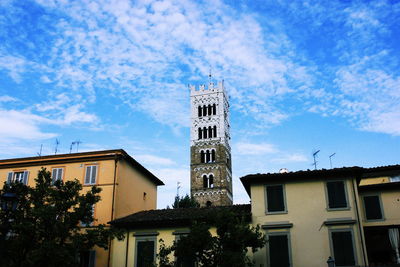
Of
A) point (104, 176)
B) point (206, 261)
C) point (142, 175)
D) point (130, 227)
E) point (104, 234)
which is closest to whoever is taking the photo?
point (206, 261)

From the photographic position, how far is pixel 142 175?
32.1m

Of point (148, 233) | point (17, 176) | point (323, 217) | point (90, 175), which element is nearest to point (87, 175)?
point (90, 175)

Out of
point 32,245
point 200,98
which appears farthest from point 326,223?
point 200,98

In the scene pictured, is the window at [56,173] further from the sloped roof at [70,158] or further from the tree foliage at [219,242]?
the tree foliage at [219,242]

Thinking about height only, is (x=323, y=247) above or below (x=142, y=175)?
below

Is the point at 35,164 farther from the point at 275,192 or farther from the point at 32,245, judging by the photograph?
the point at 275,192

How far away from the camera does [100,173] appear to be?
27.8 metres

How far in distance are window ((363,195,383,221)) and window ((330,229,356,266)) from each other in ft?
9.56

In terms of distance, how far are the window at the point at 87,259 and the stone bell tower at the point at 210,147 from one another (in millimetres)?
49401

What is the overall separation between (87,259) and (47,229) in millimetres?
5087

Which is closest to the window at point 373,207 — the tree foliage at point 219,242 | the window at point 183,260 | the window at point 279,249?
the window at point 279,249

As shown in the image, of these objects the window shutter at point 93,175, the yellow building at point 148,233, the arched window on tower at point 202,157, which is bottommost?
the yellow building at point 148,233

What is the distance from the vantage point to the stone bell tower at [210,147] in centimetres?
7562

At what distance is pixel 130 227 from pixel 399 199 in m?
16.2
